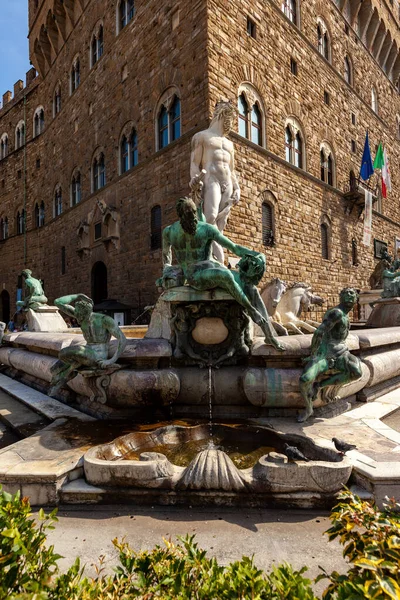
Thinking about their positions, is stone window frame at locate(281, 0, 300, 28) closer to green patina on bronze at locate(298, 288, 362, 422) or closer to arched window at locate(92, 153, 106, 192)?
arched window at locate(92, 153, 106, 192)

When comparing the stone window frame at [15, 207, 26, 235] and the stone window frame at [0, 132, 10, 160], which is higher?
the stone window frame at [0, 132, 10, 160]

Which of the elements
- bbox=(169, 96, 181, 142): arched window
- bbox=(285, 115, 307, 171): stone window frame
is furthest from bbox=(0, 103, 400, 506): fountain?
bbox=(285, 115, 307, 171): stone window frame

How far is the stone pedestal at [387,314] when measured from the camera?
770cm

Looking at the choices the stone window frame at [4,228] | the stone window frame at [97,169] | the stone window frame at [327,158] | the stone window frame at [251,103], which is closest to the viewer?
the stone window frame at [251,103]

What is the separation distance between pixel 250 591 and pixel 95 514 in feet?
4.42

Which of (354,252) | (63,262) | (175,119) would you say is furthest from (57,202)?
(354,252)

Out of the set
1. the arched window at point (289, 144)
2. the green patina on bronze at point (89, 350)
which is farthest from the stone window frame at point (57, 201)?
the green patina on bronze at point (89, 350)

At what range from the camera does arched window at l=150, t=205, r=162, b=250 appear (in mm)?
12852

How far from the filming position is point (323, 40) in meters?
17.2

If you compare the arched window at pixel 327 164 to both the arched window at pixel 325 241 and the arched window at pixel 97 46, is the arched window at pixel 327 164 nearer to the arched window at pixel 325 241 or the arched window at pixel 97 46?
the arched window at pixel 325 241

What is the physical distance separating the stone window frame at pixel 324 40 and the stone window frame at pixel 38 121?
17.7 m

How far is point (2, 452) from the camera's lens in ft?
7.94

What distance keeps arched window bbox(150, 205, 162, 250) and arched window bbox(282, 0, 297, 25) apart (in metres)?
9.81

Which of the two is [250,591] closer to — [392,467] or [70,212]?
[392,467]
